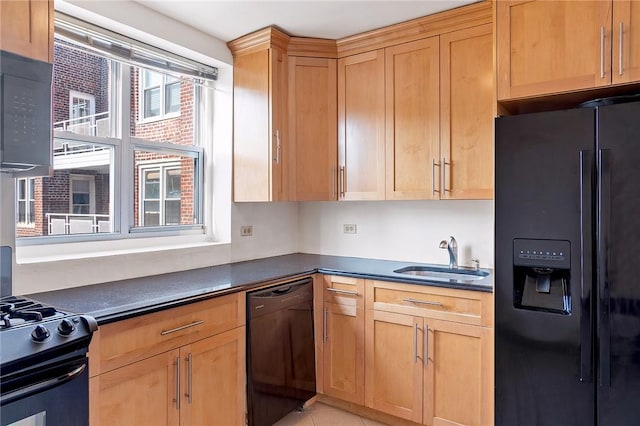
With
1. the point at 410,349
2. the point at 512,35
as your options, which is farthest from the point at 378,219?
the point at 512,35

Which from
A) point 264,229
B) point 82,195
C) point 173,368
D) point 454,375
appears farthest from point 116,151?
point 454,375

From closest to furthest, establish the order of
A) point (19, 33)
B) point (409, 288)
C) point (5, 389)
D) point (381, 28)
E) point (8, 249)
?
point (5, 389)
point (19, 33)
point (8, 249)
point (409, 288)
point (381, 28)

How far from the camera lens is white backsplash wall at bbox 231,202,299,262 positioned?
2961 mm

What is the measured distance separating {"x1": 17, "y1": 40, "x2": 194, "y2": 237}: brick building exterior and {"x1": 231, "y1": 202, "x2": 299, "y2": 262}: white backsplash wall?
63 centimetres

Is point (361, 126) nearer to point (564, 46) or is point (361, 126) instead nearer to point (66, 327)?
point (564, 46)

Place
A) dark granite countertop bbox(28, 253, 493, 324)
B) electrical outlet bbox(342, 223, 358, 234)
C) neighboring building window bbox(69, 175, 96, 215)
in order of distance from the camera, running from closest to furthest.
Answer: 1. dark granite countertop bbox(28, 253, 493, 324)
2. neighboring building window bbox(69, 175, 96, 215)
3. electrical outlet bbox(342, 223, 358, 234)

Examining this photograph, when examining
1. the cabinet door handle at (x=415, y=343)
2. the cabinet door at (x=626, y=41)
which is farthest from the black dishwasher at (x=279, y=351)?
the cabinet door at (x=626, y=41)

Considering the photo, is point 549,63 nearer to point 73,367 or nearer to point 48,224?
point 73,367

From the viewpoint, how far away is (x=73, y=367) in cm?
137

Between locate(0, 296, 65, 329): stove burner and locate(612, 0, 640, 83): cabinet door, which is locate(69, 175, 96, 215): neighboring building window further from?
locate(612, 0, 640, 83): cabinet door

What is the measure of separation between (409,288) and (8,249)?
193cm

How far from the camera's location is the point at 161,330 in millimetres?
1762

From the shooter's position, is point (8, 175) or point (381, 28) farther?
point (381, 28)

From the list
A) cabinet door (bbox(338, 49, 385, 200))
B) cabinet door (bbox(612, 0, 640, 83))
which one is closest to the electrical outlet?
cabinet door (bbox(338, 49, 385, 200))
